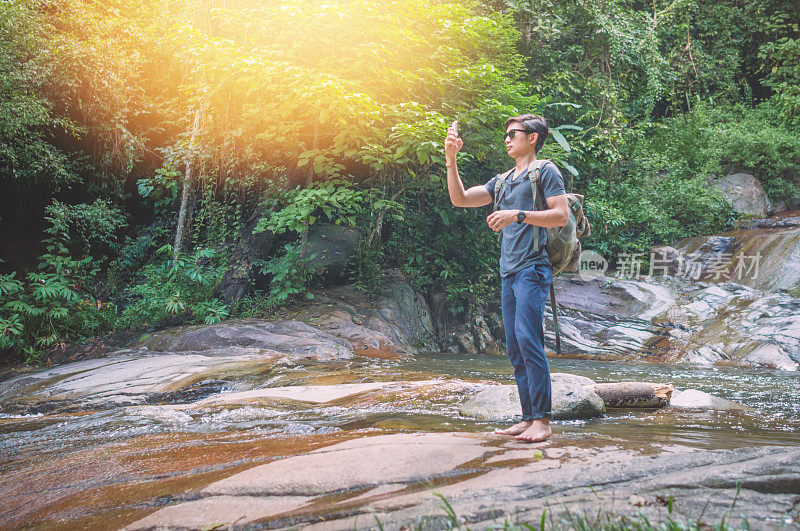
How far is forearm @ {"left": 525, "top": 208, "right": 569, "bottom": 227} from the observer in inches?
117

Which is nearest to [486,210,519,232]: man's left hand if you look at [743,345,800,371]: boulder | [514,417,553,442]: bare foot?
[514,417,553,442]: bare foot

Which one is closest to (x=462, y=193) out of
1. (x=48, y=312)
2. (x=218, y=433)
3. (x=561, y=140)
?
(x=218, y=433)

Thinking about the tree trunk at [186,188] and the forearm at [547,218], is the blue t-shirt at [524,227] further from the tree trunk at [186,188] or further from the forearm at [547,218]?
the tree trunk at [186,188]

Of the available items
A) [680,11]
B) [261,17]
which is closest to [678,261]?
[680,11]

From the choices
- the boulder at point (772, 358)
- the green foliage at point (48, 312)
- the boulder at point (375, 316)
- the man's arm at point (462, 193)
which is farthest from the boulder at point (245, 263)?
the boulder at point (772, 358)

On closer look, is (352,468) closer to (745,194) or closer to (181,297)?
(181,297)

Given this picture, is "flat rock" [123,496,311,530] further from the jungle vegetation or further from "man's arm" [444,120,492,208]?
the jungle vegetation

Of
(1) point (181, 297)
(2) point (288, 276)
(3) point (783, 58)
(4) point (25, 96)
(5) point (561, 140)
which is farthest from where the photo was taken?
(3) point (783, 58)

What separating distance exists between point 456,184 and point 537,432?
5.24 feet

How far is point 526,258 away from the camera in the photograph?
3.14 metres

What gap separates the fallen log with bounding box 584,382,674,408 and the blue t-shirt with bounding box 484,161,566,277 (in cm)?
193

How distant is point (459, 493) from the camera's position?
189cm

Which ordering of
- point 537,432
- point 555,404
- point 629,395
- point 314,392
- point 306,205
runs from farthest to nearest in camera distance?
point 306,205 → point 314,392 → point 629,395 → point 555,404 → point 537,432

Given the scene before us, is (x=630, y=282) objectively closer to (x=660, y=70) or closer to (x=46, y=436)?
(x=660, y=70)
